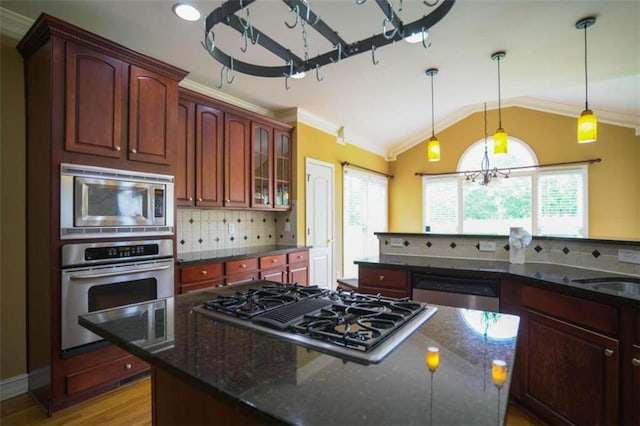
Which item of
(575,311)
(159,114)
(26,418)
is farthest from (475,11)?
(26,418)

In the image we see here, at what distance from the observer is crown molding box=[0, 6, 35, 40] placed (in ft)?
7.12

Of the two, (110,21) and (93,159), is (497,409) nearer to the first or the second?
(93,159)

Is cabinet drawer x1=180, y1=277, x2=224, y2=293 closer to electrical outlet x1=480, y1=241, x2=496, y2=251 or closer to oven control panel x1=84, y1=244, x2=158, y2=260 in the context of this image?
oven control panel x1=84, y1=244, x2=158, y2=260

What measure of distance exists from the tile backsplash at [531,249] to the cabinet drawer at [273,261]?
1.16 meters

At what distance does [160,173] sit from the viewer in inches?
100

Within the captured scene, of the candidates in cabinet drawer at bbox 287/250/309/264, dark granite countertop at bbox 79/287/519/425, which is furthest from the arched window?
dark granite countertop at bbox 79/287/519/425

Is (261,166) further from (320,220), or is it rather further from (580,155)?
(580,155)

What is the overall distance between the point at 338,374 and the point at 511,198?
596cm

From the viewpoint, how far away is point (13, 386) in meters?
2.21

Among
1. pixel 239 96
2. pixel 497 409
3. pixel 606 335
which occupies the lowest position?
pixel 606 335

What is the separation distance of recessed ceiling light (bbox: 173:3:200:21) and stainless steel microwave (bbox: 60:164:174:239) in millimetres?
1147

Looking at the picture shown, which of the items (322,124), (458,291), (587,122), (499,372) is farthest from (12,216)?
(587,122)

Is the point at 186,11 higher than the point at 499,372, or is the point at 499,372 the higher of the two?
the point at 186,11

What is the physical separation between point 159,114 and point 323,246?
279 centimetres
